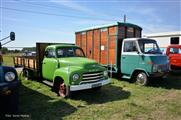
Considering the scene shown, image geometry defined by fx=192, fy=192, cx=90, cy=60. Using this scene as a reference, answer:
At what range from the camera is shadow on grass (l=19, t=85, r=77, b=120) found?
5182mm

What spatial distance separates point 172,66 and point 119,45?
4.14 metres

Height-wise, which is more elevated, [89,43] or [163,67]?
[89,43]

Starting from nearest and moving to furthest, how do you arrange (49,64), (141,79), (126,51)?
(49,64), (141,79), (126,51)

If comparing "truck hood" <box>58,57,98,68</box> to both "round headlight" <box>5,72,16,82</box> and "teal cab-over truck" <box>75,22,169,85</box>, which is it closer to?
"round headlight" <box>5,72,16,82</box>

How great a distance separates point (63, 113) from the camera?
5.33 meters

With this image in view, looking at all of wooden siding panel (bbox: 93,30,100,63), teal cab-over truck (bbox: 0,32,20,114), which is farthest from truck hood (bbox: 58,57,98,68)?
wooden siding panel (bbox: 93,30,100,63)

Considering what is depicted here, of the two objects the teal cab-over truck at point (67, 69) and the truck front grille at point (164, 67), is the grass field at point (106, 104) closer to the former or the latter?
the teal cab-over truck at point (67, 69)

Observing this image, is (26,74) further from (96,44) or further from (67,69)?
(67,69)

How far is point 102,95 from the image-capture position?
7.29 meters

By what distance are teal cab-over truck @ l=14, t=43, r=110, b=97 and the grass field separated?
489 millimetres

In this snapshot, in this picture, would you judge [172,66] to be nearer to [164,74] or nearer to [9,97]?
[164,74]

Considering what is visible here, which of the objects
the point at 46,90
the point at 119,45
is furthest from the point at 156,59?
the point at 46,90

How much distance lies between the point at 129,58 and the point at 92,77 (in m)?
3.43

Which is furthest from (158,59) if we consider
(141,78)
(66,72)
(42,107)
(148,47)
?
(42,107)
